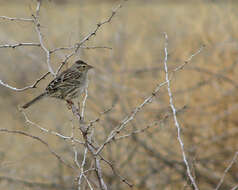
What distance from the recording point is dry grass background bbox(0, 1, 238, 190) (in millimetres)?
6859

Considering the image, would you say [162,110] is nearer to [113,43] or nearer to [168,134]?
[168,134]

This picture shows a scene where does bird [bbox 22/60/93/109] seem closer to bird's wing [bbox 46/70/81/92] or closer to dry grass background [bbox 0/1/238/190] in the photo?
bird's wing [bbox 46/70/81/92]

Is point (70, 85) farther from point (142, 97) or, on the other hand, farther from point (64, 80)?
point (142, 97)

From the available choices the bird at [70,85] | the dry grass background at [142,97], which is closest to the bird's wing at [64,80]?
the bird at [70,85]

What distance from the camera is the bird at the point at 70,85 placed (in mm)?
5211

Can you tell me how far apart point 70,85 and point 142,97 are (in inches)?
91.3

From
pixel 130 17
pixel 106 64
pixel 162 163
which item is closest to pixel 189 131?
pixel 162 163

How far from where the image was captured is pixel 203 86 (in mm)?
8602

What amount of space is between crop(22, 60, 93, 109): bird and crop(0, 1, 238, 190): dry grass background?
391 mm

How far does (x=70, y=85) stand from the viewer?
5.37 m

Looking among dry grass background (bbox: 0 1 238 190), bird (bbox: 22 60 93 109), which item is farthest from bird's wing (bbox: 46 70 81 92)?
dry grass background (bbox: 0 1 238 190)

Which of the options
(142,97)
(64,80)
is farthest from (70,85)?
(142,97)

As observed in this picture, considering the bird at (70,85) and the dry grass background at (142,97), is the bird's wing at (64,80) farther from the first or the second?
the dry grass background at (142,97)

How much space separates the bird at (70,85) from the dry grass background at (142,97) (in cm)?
39
